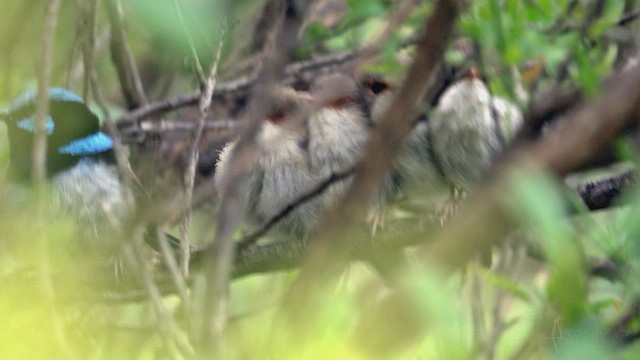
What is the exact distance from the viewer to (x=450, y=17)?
1283 millimetres

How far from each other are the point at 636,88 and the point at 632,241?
1.79ft

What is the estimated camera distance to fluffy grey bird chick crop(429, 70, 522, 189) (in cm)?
311

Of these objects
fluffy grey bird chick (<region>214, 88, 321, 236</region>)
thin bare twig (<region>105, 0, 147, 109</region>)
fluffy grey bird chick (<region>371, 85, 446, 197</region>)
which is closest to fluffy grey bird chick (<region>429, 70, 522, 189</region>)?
fluffy grey bird chick (<region>371, 85, 446, 197</region>)

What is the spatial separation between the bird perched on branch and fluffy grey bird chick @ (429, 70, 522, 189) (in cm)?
110

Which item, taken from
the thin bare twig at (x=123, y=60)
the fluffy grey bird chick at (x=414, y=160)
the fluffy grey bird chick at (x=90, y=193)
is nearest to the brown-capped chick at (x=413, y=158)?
the fluffy grey bird chick at (x=414, y=160)

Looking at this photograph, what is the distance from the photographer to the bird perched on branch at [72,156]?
351 centimetres

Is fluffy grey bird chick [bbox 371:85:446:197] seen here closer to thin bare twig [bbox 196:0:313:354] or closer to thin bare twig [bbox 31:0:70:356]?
thin bare twig [bbox 31:0:70:356]

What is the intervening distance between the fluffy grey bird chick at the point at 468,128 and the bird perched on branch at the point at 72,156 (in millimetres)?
1099

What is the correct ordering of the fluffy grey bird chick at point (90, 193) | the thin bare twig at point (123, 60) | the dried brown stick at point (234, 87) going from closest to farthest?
1. the thin bare twig at point (123, 60)
2. the dried brown stick at point (234, 87)
3. the fluffy grey bird chick at point (90, 193)

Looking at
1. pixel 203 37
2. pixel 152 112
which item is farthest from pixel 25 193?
pixel 203 37

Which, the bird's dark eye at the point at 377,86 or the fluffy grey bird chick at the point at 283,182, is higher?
the bird's dark eye at the point at 377,86

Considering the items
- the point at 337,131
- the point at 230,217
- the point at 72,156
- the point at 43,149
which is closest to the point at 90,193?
the point at 72,156

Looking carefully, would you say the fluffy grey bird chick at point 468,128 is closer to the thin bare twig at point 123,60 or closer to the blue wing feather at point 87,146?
the thin bare twig at point 123,60

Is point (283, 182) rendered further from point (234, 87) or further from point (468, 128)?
point (468, 128)
